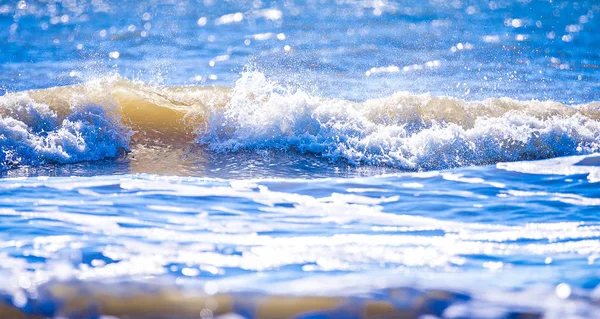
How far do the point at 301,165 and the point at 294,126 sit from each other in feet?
3.43

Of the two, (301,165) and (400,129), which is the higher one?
(400,129)

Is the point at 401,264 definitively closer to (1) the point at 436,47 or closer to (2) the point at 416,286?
(2) the point at 416,286

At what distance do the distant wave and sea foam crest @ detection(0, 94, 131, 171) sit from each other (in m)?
0.01

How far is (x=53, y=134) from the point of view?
372 inches

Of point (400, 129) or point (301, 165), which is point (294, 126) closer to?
point (301, 165)

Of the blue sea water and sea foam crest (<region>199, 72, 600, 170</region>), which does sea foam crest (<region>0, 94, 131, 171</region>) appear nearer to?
the blue sea water

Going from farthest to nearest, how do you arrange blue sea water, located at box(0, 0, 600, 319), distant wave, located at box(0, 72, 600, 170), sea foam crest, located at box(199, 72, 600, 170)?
1. sea foam crest, located at box(199, 72, 600, 170)
2. distant wave, located at box(0, 72, 600, 170)
3. blue sea water, located at box(0, 0, 600, 319)

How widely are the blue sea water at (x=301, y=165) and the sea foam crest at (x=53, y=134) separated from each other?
0.03 metres

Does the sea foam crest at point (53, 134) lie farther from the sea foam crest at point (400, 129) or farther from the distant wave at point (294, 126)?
the sea foam crest at point (400, 129)

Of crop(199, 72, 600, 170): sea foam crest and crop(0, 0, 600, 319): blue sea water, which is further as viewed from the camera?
crop(199, 72, 600, 170): sea foam crest

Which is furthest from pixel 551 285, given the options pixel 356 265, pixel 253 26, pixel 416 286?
pixel 253 26

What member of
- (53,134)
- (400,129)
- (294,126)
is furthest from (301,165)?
(53,134)

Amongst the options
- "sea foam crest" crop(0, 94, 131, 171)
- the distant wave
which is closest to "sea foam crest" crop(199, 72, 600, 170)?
the distant wave

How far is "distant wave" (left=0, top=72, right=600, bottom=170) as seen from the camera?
942 cm
